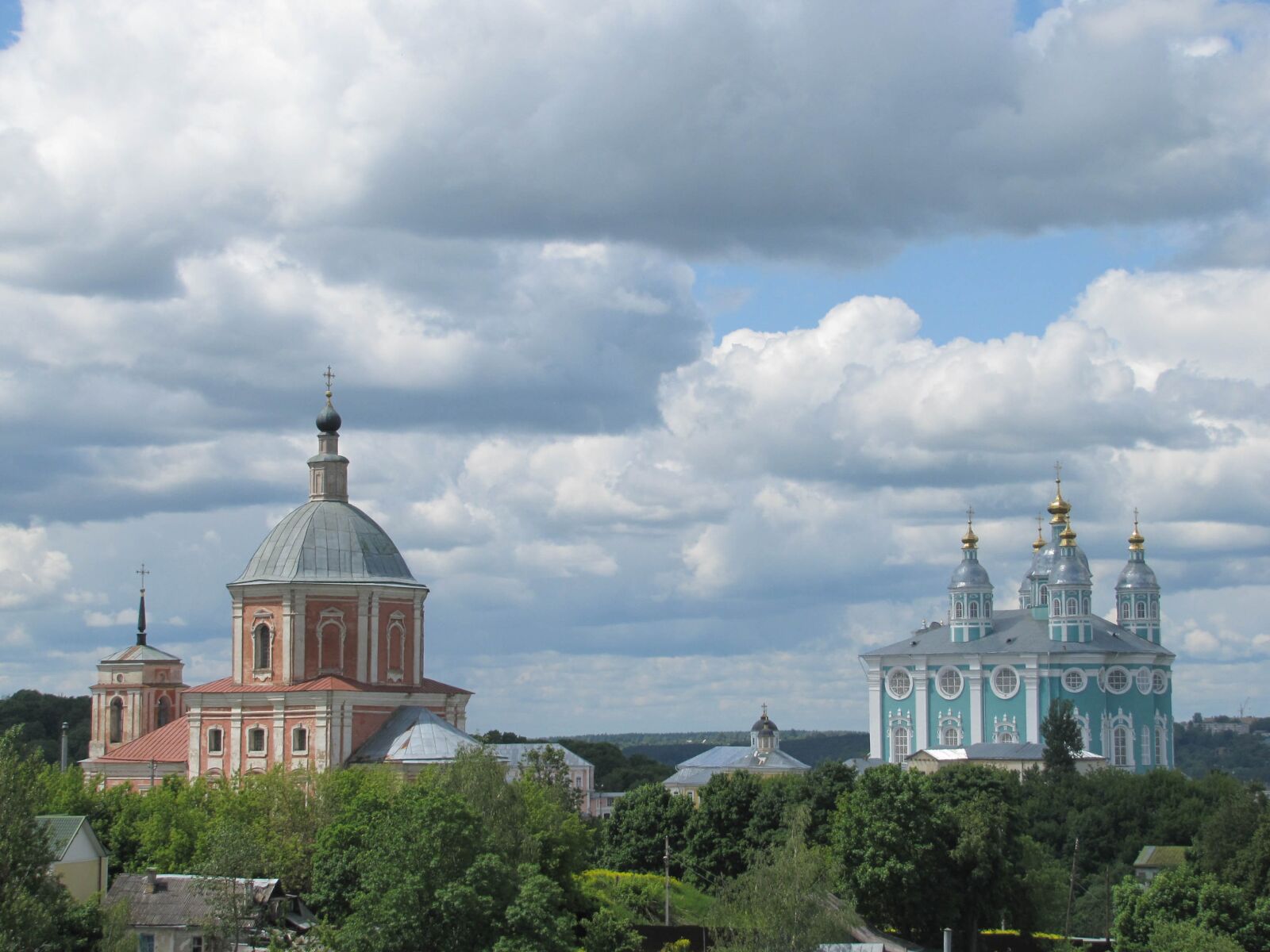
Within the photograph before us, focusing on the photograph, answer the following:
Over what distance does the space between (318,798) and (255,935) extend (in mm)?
9028

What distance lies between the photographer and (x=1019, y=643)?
97188mm

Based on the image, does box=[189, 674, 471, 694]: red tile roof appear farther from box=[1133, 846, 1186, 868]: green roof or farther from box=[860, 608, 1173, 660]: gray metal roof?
box=[860, 608, 1173, 660]: gray metal roof

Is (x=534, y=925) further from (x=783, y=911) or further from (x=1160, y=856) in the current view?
(x=1160, y=856)

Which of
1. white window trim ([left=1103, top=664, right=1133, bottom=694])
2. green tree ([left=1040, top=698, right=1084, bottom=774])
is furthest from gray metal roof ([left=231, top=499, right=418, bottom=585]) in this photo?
white window trim ([left=1103, top=664, right=1133, bottom=694])

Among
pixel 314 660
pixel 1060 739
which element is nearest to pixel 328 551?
pixel 314 660

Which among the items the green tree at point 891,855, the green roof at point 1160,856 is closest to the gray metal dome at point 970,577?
the green roof at point 1160,856

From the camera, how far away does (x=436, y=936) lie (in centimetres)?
3425

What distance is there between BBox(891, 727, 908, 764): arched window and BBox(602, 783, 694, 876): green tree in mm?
42197

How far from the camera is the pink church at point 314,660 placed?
57.9 metres

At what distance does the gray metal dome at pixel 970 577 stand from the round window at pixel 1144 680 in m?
9.45

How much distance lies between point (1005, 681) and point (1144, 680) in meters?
6.62

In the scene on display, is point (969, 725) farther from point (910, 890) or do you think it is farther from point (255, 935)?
point (255, 935)

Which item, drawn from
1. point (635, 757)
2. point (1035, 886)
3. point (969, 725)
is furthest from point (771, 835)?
point (635, 757)

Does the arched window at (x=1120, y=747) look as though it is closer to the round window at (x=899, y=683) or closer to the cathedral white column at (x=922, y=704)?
the cathedral white column at (x=922, y=704)
